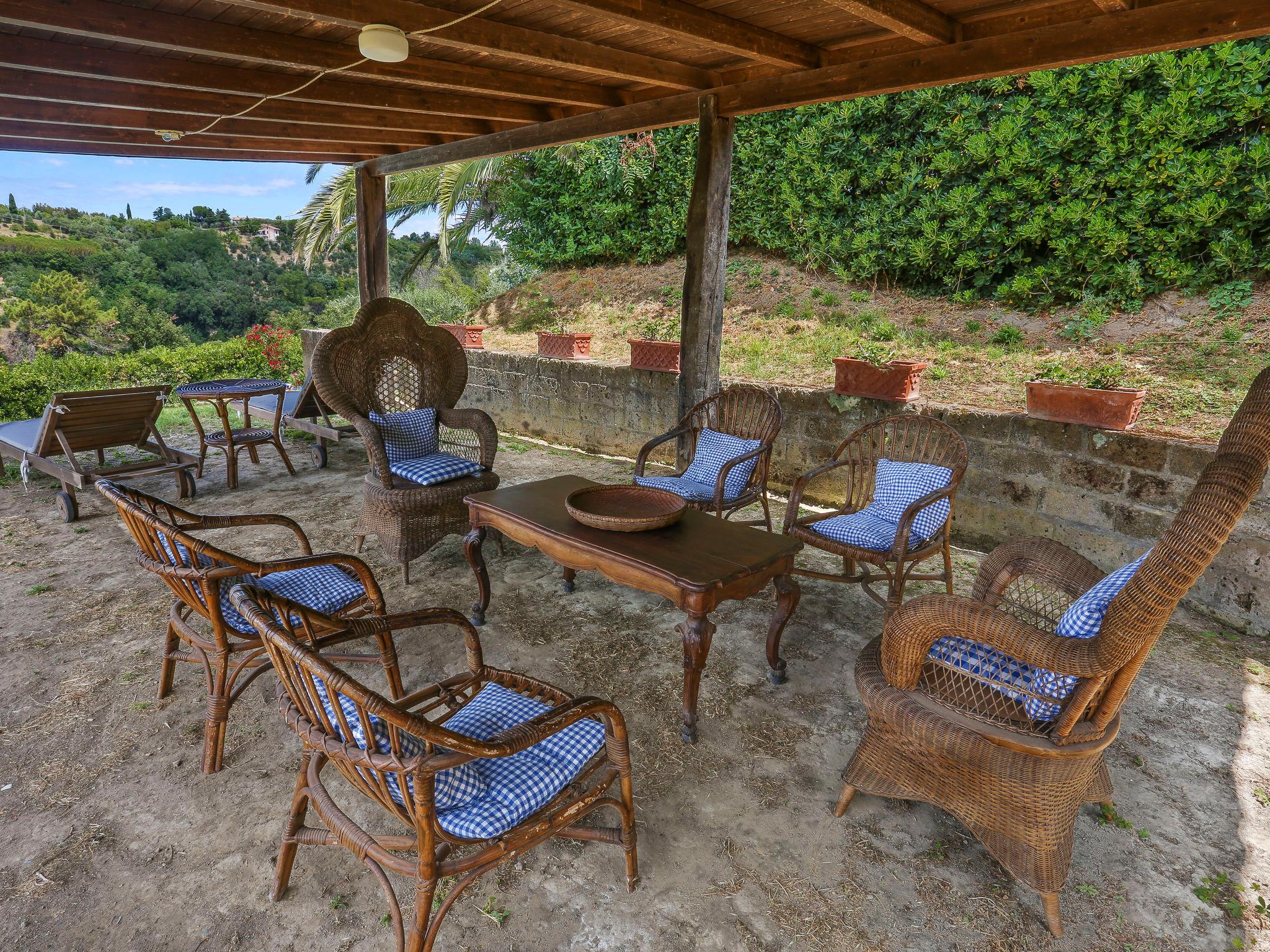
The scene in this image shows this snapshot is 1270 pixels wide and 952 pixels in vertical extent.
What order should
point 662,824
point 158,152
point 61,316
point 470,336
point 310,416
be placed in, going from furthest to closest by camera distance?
point 61,316 < point 470,336 < point 310,416 < point 158,152 < point 662,824

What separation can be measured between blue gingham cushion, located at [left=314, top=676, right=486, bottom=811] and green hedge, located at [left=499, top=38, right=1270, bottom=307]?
18.5ft

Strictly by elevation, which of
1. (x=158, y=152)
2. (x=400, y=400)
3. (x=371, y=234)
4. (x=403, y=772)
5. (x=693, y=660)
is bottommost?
(x=693, y=660)

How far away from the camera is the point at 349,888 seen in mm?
1734

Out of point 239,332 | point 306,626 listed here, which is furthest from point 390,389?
point 239,332

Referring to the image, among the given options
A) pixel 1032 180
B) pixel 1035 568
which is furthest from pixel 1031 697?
pixel 1032 180

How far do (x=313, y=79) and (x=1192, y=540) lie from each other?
14.9 feet

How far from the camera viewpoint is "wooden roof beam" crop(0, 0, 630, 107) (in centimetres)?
285

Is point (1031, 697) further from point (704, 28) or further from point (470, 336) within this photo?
point (470, 336)

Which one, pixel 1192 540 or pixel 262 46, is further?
pixel 262 46

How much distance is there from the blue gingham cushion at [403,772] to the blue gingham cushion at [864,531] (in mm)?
2041

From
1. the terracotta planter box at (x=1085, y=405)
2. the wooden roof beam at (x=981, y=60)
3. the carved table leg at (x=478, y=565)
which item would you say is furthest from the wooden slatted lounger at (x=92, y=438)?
the terracotta planter box at (x=1085, y=405)

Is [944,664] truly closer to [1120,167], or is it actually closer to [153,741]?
[153,741]

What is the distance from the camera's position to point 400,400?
14.1 ft

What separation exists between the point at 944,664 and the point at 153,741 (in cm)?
256
